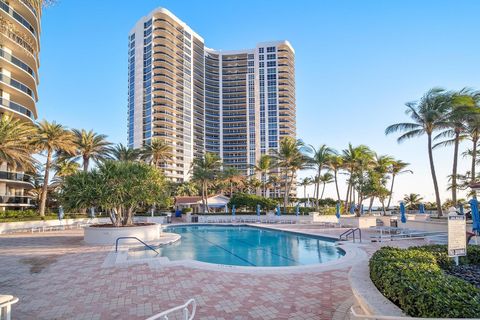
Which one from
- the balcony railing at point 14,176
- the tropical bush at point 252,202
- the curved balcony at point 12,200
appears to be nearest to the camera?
the balcony railing at point 14,176

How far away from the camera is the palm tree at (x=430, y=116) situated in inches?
872

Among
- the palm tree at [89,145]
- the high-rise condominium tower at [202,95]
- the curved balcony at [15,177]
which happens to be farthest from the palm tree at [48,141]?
the high-rise condominium tower at [202,95]

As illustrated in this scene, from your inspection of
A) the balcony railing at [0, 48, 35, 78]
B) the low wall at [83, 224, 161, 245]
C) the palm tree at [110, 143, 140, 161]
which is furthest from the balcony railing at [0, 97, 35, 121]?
the low wall at [83, 224, 161, 245]

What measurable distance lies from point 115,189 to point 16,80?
27.3 meters

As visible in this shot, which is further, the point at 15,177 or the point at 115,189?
the point at 15,177

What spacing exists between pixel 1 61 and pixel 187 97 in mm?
67812

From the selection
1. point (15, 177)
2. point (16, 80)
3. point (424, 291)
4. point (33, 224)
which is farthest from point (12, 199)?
point (424, 291)

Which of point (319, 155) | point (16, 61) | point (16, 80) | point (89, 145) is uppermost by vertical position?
point (16, 61)

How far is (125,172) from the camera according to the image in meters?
18.3

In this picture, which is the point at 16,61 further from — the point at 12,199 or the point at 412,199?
the point at 412,199

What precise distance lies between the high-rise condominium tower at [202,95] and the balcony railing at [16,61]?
49.7m

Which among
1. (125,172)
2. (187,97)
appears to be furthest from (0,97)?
(187,97)

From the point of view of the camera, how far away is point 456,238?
7.49 metres

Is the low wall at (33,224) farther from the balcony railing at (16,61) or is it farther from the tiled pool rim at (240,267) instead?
the balcony railing at (16,61)
